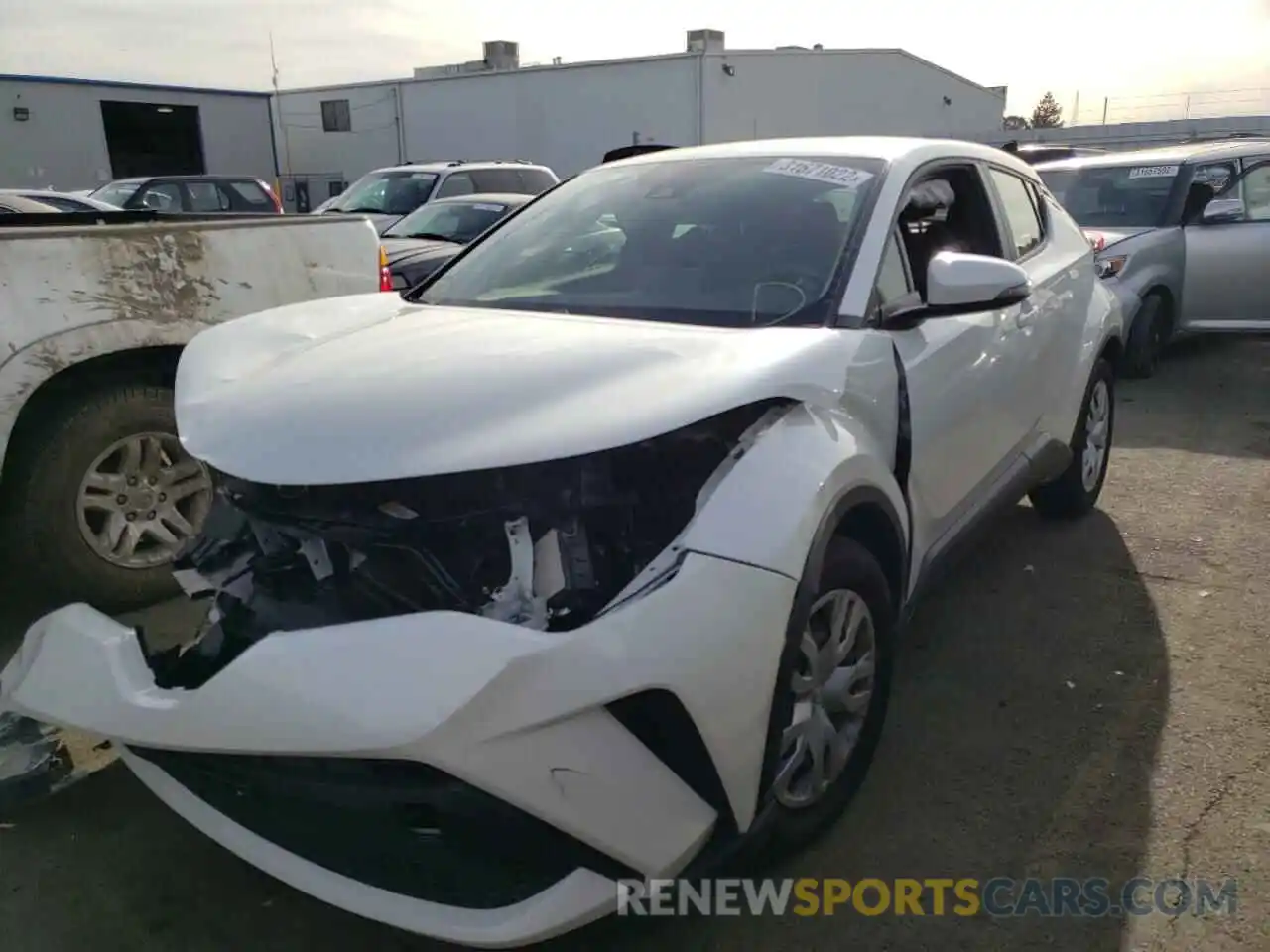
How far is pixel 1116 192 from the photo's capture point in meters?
8.48

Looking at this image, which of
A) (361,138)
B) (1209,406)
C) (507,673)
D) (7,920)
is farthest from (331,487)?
(361,138)

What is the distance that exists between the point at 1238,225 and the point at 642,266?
7.08 meters

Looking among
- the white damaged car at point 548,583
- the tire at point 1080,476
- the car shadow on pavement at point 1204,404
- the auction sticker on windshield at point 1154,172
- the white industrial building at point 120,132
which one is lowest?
the car shadow on pavement at point 1204,404

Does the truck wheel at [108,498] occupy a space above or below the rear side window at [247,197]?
below

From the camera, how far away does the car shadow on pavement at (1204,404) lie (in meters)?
6.27

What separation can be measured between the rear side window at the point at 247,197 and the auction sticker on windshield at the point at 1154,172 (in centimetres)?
1124

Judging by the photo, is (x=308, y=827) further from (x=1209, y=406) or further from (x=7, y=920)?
(x=1209, y=406)

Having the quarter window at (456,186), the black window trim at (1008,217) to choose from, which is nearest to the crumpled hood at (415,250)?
the quarter window at (456,186)

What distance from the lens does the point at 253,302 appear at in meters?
4.06

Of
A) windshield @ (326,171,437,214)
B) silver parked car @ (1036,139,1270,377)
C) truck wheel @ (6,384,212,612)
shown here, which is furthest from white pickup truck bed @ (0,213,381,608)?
windshield @ (326,171,437,214)

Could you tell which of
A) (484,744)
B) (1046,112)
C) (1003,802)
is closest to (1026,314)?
(1003,802)

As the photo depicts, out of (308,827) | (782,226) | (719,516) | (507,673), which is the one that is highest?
(782,226)

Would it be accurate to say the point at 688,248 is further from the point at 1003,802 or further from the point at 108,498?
the point at 108,498

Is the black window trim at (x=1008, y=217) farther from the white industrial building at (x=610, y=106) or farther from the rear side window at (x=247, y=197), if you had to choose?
the white industrial building at (x=610, y=106)
